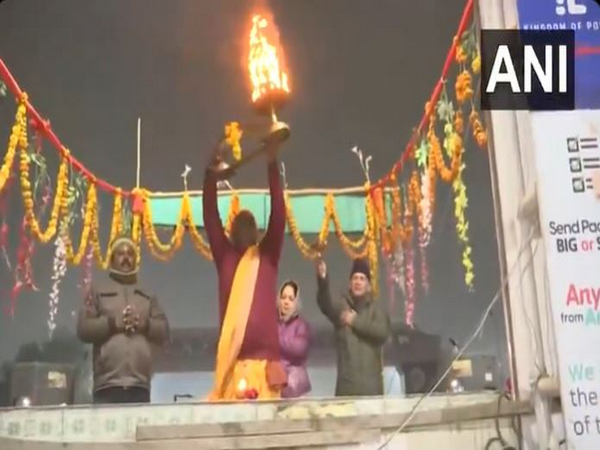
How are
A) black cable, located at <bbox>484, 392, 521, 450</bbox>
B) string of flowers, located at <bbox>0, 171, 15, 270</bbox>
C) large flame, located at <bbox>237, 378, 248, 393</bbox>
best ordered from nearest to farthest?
black cable, located at <bbox>484, 392, 521, 450</bbox>
large flame, located at <bbox>237, 378, 248, 393</bbox>
string of flowers, located at <bbox>0, 171, 15, 270</bbox>

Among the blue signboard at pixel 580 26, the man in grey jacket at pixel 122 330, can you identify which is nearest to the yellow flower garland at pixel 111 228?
the man in grey jacket at pixel 122 330

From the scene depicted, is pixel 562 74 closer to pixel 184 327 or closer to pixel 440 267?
pixel 440 267

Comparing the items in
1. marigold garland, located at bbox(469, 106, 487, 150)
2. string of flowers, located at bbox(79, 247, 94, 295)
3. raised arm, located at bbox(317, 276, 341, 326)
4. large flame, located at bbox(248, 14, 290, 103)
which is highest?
large flame, located at bbox(248, 14, 290, 103)

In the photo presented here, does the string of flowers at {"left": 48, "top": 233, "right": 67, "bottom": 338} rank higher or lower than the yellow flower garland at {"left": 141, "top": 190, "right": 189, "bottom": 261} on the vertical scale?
lower

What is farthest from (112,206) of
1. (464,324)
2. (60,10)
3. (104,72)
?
(464,324)

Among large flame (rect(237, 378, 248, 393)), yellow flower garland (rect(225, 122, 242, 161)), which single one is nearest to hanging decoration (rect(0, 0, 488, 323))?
yellow flower garland (rect(225, 122, 242, 161))

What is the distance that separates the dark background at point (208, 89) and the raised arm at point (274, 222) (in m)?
0.05

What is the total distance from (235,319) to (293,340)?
0.10m

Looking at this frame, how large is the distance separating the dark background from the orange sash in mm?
82

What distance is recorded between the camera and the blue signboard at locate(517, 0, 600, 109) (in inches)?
47.4

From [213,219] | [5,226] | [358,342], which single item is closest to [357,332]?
[358,342]

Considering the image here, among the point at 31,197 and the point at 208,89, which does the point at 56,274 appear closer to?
the point at 31,197

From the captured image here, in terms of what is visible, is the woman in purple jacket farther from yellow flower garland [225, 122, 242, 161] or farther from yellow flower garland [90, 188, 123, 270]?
yellow flower garland [90, 188, 123, 270]

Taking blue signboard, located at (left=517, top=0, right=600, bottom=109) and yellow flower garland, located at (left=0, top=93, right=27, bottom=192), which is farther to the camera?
yellow flower garland, located at (left=0, top=93, right=27, bottom=192)
